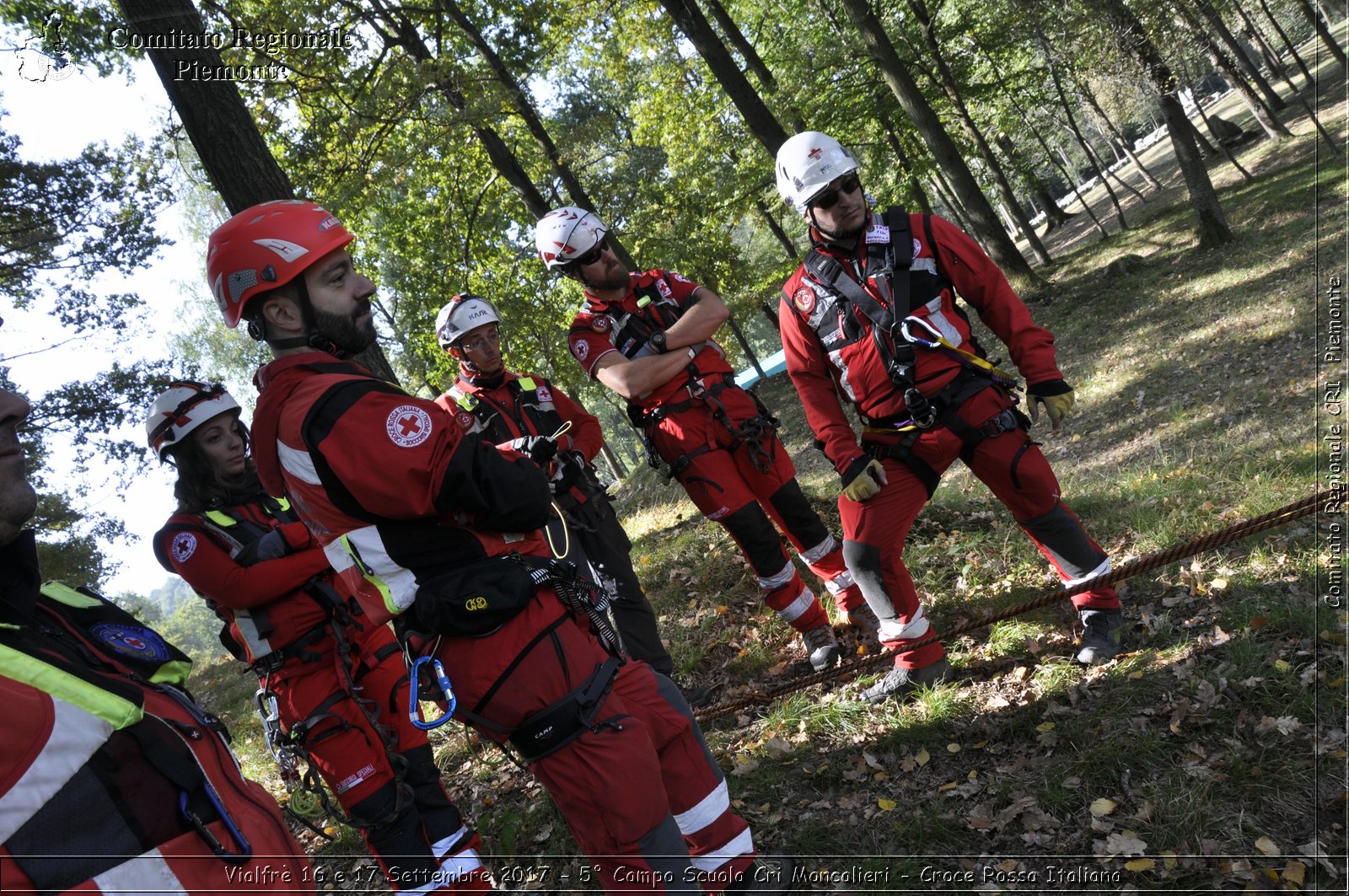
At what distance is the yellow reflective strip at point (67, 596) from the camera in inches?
101

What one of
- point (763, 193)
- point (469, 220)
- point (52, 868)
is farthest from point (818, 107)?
point (52, 868)

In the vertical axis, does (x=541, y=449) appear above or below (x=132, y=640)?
below

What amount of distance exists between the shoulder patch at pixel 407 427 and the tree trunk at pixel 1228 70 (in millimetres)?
21967

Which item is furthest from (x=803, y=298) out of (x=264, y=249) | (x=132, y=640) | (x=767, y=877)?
(x=132, y=640)

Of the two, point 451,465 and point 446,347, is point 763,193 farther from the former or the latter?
point 451,465

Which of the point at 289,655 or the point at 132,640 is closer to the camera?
the point at 132,640

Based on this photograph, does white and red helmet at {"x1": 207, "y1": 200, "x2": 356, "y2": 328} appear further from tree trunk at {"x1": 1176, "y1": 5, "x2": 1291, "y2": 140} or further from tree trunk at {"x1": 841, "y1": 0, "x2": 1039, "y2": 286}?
tree trunk at {"x1": 1176, "y1": 5, "x2": 1291, "y2": 140}

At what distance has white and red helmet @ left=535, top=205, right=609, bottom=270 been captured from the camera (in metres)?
5.53

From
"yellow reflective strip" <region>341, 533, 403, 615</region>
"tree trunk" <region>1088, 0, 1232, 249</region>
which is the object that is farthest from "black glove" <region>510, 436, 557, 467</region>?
"tree trunk" <region>1088, 0, 1232, 249</region>

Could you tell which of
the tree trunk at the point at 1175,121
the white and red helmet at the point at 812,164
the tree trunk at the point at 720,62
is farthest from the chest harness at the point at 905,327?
the tree trunk at the point at 1175,121

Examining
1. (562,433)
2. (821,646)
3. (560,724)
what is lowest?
(821,646)

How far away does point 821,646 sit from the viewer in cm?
571

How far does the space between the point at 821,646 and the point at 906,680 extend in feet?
2.89

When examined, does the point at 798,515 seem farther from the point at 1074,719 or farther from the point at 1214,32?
the point at 1214,32
